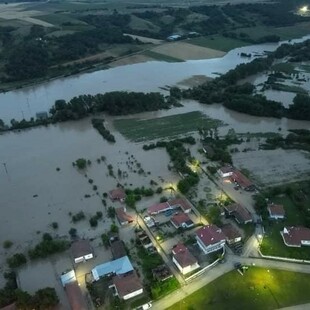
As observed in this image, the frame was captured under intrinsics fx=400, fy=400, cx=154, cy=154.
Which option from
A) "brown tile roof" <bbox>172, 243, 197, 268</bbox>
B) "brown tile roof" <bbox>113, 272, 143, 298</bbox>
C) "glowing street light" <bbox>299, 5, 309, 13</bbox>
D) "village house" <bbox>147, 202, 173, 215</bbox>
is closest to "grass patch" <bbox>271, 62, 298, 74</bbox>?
"village house" <bbox>147, 202, 173, 215</bbox>

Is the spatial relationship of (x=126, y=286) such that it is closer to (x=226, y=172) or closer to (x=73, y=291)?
(x=73, y=291)

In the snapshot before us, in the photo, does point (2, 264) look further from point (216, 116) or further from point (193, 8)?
point (193, 8)

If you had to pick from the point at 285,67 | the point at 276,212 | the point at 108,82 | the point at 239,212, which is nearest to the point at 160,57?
the point at 108,82

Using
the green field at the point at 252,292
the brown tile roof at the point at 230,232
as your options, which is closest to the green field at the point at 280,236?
the green field at the point at 252,292

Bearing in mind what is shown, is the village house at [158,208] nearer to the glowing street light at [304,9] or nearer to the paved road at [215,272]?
the paved road at [215,272]

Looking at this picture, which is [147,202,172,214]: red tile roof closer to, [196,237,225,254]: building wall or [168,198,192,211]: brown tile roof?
[168,198,192,211]: brown tile roof
